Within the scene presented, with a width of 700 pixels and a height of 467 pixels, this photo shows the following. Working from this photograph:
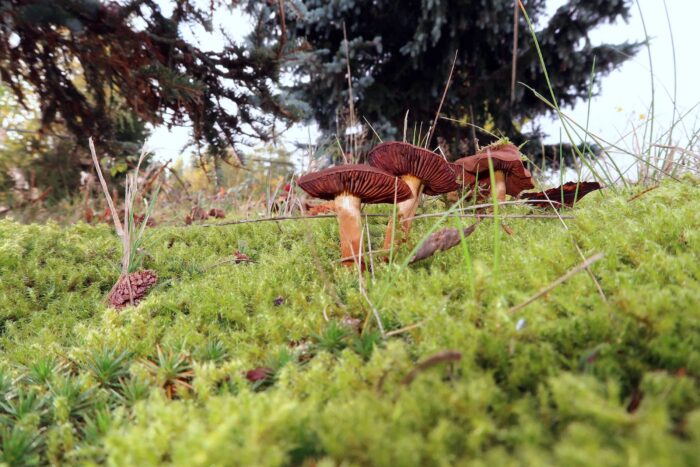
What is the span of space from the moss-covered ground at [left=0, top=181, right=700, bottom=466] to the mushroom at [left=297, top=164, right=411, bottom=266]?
0.19 meters

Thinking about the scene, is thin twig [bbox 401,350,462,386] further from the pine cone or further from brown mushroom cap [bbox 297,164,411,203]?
the pine cone

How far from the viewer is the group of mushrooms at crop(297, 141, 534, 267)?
1705 mm

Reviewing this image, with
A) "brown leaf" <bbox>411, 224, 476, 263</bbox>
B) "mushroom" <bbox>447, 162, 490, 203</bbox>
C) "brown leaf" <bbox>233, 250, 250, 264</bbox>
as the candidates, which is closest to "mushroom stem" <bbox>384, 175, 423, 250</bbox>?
"mushroom" <bbox>447, 162, 490, 203</bbox>

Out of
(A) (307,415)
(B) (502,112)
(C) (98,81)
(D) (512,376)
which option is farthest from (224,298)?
(B) (502,112)

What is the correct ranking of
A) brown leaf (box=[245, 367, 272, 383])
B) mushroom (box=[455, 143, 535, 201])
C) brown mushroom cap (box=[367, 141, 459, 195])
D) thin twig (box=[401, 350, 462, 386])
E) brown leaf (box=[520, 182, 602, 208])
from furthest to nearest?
mushroom (box=[455, 143, 535, 201])
brown leaf (box=[520, 182, 602, 208])
brown mushroom cap (box=[367, 141, 459, 195])
brown leaf (box=[245, 367, 272, 383])
thin twig (box=[401, 350, 462, 386])

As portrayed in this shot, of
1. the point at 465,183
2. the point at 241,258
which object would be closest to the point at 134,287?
the point at 241,258

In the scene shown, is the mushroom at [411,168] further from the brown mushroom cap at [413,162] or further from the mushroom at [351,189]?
the mushroom at [351,189]

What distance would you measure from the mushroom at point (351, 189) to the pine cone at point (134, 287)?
95 cm

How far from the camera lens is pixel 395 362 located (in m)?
0.92

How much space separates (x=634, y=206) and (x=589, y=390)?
1.55m

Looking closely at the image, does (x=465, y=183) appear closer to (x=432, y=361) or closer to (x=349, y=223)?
(x=349, y=223)

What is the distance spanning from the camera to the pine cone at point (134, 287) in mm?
1852

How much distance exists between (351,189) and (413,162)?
1.15 ft

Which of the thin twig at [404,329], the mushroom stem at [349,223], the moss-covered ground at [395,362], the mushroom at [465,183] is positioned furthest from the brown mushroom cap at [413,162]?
the thin twig at [404,329]
